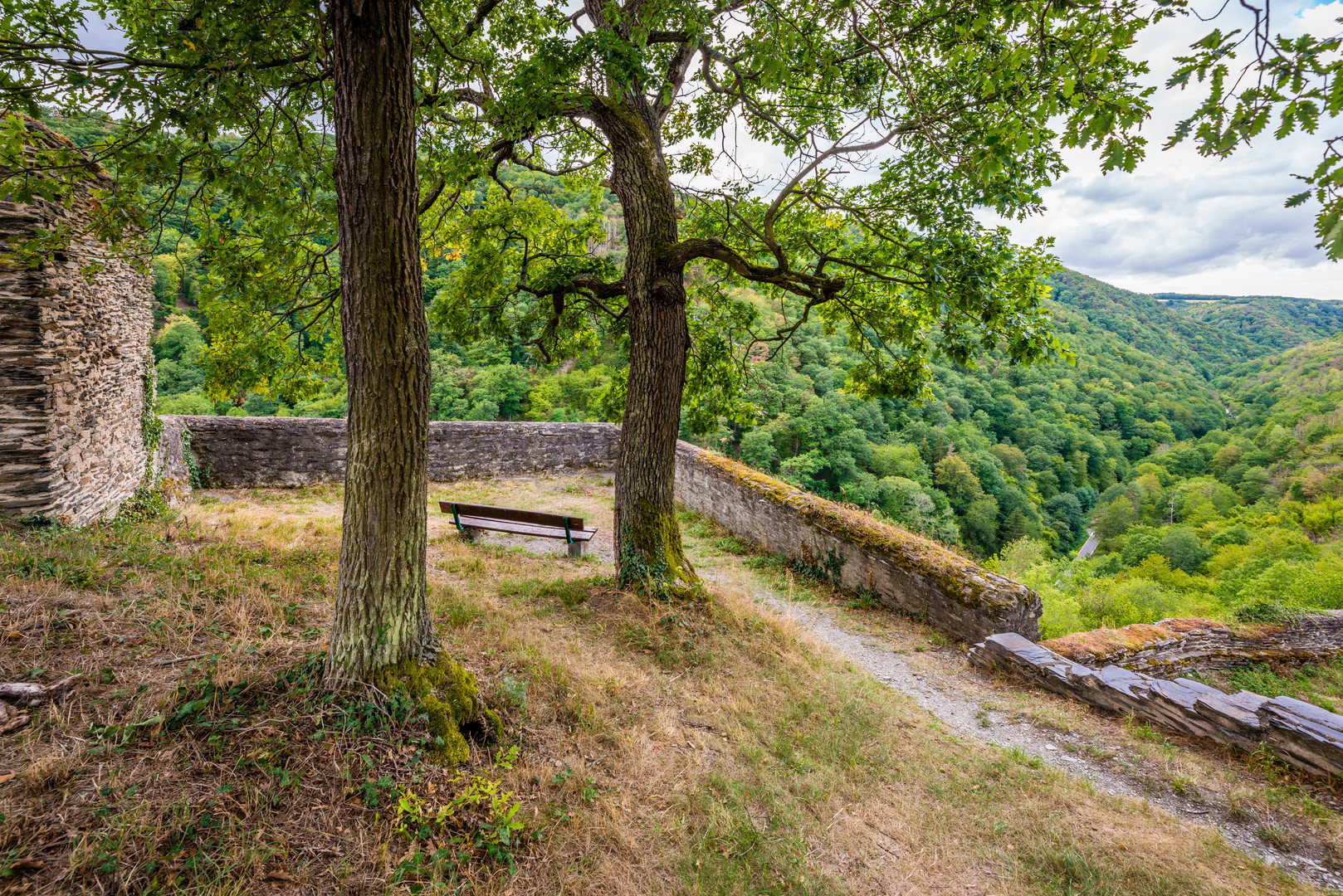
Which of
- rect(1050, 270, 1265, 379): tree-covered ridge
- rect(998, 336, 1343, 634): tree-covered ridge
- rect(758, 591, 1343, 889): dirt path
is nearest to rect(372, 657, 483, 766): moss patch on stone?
rect(758, 591, 1343, 889): dirt path

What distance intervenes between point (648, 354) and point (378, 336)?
3.14 m

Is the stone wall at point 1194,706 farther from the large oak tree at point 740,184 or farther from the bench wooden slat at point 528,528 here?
the bench wooden slat at point 528,528

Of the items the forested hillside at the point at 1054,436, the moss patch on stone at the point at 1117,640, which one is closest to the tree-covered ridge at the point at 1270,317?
the forested hillside at the point at 1054,436

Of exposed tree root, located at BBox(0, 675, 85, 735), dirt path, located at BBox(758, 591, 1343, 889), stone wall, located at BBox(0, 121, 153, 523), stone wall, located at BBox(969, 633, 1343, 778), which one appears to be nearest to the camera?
exposed tree root, located at BBox(0, 675, 85, 735)

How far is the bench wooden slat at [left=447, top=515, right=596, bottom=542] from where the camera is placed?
302 inches

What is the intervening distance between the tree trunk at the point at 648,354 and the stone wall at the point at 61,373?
4608mm

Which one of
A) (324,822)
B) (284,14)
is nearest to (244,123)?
(284,14)

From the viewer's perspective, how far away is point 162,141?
3.30 meters

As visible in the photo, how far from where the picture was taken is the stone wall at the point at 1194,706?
374cm

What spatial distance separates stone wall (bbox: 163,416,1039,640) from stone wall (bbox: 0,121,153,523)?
2.95 m

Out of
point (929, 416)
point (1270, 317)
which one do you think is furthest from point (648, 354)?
point (1270, 317)

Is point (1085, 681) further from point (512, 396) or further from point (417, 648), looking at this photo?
point (512, 396)

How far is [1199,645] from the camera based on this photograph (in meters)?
6.58

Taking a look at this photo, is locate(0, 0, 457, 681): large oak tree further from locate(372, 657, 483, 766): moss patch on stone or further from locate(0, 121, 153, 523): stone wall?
locate(0, 121, 153, 523): stone wall
